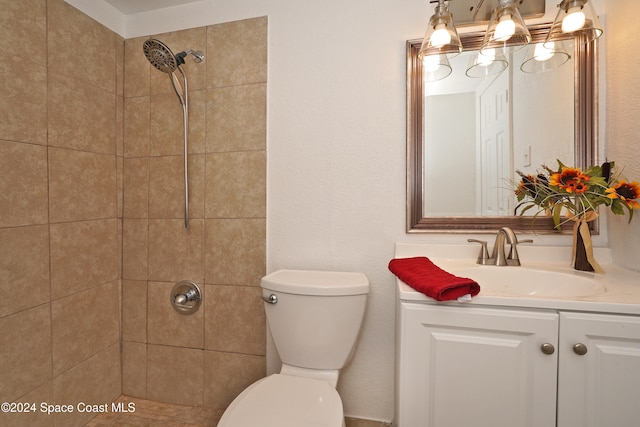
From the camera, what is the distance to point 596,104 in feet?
3.86

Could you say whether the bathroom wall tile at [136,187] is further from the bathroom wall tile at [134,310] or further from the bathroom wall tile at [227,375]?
the bathroom wall tile at [227,375]

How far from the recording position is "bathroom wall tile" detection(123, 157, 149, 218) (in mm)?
1594

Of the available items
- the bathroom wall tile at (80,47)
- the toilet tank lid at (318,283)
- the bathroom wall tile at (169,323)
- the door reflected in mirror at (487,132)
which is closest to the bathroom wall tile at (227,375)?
the bathroom wall tile at (169,323)

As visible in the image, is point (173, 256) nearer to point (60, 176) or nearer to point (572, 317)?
point (60, 176)

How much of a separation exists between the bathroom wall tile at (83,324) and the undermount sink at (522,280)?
5.20 ft

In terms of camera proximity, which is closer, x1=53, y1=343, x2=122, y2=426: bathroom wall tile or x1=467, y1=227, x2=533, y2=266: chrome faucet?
x1=467, y1=227, x2=533, y2=266: chrome faucet

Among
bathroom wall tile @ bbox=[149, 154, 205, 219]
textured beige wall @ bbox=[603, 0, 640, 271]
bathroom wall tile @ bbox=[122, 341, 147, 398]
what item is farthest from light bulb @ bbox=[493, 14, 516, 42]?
bathroom wall tile @ bbox=[122, 341, 147, 398]

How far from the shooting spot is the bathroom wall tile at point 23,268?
1.13 m

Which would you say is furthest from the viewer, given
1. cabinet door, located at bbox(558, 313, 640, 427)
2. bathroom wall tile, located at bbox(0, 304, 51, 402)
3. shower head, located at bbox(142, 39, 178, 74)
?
shower head, located at bbox(142, 39, 178, 74)

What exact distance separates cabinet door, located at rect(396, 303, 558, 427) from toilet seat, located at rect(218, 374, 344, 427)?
23 centimetres

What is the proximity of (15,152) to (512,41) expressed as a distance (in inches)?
74.9

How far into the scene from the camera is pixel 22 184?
46.7 inches

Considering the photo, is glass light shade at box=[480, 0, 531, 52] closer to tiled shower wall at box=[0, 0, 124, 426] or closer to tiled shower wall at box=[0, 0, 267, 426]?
tiled shower wall at box=[0, 0, 267, 426]

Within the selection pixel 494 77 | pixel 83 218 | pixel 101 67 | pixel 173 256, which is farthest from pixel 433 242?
pixel 101 67
